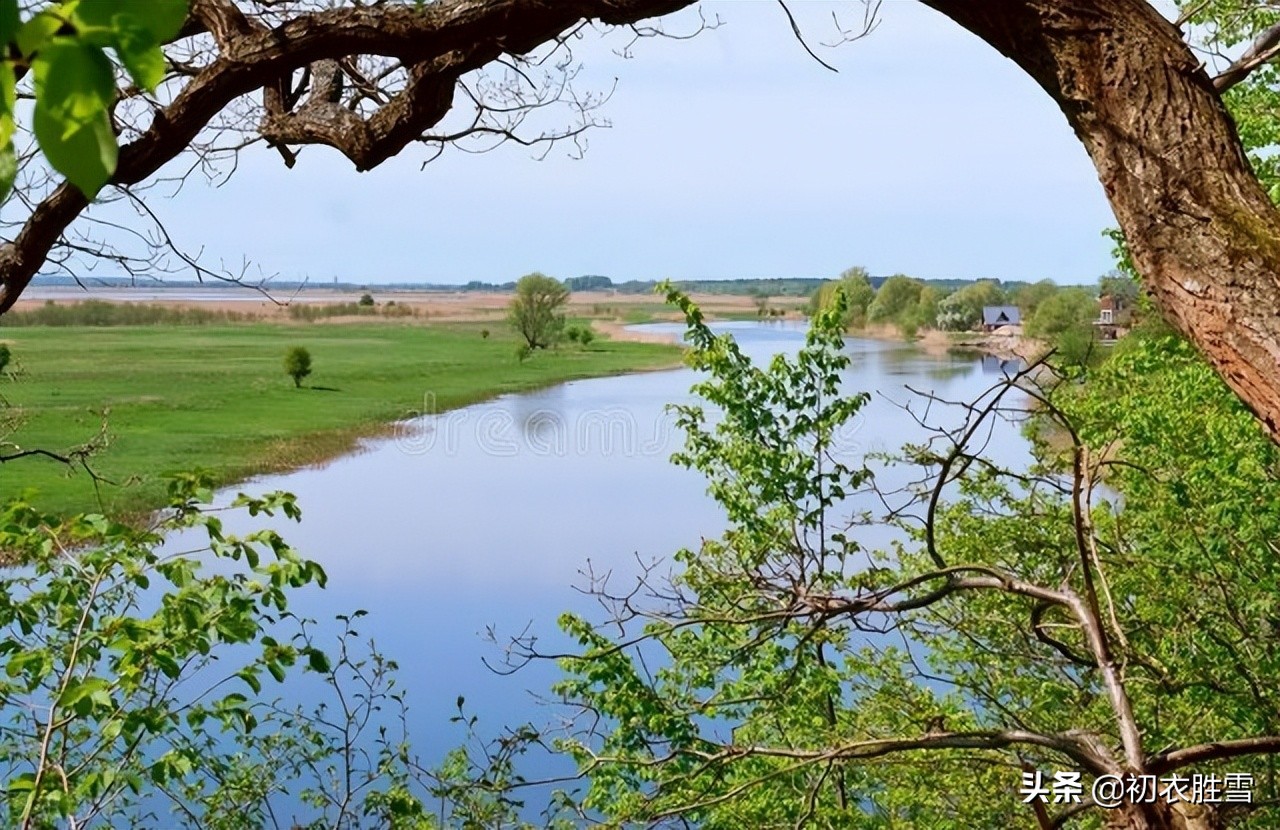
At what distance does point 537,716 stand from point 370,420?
311 inches

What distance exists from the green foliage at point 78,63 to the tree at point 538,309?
12.8 m

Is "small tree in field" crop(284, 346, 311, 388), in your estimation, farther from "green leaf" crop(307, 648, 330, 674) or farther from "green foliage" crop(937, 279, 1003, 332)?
"green leaf" crop(307, 648, 330, 674)

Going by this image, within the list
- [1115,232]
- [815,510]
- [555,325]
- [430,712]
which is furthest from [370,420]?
[1115,232]

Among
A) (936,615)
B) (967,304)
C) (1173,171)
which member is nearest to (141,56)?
(1173,171)

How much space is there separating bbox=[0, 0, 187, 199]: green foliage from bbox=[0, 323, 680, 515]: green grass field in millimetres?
8699

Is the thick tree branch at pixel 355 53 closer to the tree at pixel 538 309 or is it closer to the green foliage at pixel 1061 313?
the green foliage at pixel 1061 313

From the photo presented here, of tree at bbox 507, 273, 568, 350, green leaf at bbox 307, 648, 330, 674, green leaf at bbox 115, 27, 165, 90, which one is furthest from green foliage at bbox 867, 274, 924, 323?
green leaf at bbox 115, 27, 165, 90

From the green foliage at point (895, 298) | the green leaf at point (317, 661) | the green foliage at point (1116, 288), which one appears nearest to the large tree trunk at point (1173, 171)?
the green leaf at point (317, 661)

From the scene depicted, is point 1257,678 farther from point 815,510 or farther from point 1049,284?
point 1049,284

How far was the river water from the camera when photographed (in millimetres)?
7113

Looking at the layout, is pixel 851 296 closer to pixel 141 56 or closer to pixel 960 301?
pixel 960 301

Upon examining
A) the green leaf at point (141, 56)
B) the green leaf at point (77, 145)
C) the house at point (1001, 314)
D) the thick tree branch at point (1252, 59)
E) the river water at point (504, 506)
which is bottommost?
the river water at point (504, 506)

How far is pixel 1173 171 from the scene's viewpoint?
148 centimetres

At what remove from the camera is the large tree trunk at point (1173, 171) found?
1.40 metres
